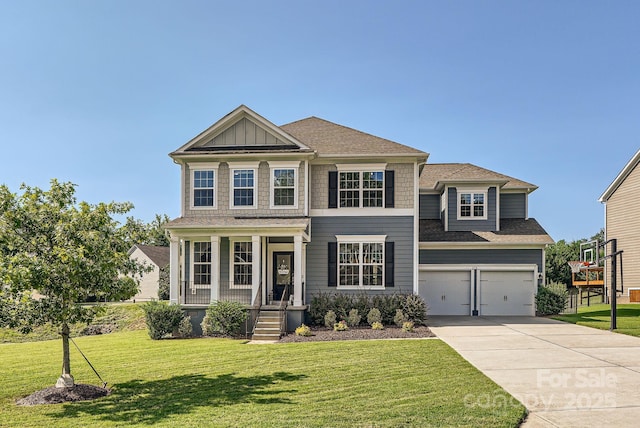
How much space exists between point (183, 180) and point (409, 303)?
9.38m

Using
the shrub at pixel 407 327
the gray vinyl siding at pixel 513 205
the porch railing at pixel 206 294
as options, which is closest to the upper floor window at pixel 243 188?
the porch railing at pixel 206 294

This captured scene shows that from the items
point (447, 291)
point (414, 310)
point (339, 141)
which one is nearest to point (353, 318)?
point (414, 310)

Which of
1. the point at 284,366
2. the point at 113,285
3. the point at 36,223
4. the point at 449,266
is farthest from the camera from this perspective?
the point at 449,266

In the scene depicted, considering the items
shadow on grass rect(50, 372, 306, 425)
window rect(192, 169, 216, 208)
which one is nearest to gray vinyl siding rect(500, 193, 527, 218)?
window rect(192, 169, 216, 208)

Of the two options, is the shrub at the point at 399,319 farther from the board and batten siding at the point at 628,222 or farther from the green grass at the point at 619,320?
the board and batten siding at the point at 628,222

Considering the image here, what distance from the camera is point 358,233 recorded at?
1872 cm

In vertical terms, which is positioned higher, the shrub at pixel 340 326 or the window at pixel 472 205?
the window at pixel 472 205

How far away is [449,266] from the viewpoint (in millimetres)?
21672

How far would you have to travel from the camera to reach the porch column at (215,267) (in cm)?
1722

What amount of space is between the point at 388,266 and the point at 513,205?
28.9ft

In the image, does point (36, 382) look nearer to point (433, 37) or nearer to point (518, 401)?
point (518, 401)

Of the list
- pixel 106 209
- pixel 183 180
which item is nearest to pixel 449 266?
pixel 183 180

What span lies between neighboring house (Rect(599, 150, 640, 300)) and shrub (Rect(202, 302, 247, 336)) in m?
20.1

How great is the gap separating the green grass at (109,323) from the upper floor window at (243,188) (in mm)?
5453
